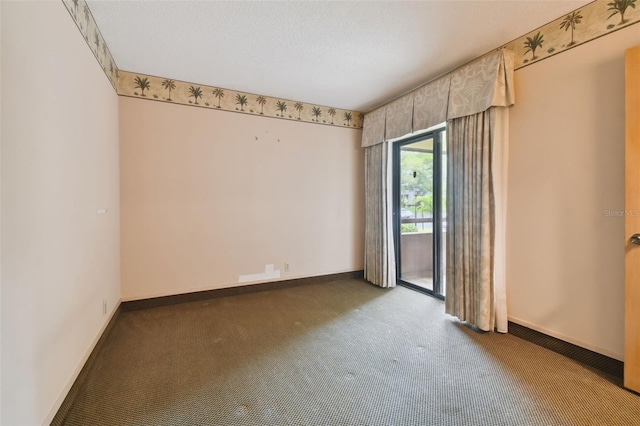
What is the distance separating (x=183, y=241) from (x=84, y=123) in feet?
5.42

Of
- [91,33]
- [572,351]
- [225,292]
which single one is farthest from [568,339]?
[91,33]

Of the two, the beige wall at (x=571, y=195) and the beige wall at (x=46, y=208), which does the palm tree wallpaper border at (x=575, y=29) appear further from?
the beige wall at (x=46, y=208)

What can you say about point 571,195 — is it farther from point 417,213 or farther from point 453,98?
point 417,213

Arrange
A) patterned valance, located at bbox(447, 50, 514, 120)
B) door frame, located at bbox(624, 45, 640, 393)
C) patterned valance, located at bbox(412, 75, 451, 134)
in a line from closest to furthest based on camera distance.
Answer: door frame, located at bbox(624, 45, 640, 393) < patterned valance, located at bbox(447, 50, 514, 120) < patterned valance, located at bbox(412, 75, 451, 134)

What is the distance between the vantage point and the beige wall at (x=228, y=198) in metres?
3.12

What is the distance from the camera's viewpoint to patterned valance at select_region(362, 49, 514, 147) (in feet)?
7.95

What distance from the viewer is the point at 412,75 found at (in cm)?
305

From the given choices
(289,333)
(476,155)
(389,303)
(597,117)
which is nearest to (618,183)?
(597,117)

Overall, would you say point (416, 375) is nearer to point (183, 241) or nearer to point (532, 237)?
point (532, 237)

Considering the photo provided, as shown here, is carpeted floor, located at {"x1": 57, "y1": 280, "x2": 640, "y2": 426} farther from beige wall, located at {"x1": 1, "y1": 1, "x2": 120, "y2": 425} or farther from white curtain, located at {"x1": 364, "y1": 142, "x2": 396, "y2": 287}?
white curtain, located at {"x1": 364, "y1": 142, "x2": 396, "y2": 287}

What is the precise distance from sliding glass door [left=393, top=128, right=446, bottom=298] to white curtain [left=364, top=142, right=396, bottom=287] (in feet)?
0.69

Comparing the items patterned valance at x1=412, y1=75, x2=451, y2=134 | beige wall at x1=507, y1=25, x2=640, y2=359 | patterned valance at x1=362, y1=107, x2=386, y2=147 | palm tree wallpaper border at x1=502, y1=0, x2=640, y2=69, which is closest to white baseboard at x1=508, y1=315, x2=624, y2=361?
beige wall at x1=507, y1=25, x2=640, y2=359

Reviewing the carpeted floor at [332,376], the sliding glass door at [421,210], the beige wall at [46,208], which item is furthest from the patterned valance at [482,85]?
the beige wall at [46,208]

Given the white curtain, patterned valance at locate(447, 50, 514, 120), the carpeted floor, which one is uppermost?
patterned valance at locate(447, 50, 514, 120)
